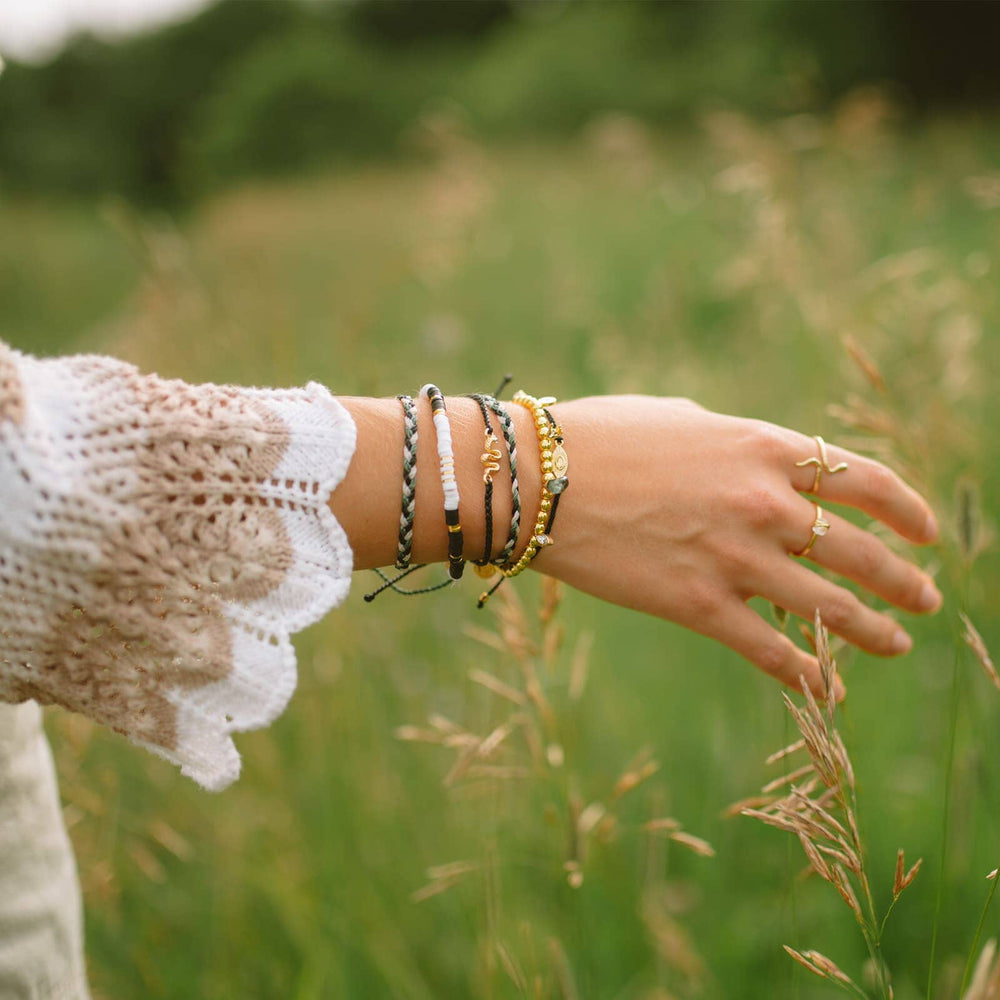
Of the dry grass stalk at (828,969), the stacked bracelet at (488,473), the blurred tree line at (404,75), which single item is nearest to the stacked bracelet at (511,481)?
the stacked bracelet at (488,473)

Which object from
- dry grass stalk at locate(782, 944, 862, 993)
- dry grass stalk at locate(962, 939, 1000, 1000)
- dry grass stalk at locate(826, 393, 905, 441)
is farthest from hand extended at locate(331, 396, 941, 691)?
dry grass stalk at locate(962, 939, 1000, 1000)

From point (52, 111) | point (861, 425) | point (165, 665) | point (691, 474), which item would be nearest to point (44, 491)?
point (165, 665)

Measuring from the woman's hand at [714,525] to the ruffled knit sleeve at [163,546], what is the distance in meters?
0.29

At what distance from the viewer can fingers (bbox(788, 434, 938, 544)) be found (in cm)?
104

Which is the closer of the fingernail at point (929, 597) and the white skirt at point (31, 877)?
the white skirt at point (31, 877)

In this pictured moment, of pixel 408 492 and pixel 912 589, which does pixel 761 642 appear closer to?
pixel 912 589

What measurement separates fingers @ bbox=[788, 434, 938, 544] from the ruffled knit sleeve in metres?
0.54

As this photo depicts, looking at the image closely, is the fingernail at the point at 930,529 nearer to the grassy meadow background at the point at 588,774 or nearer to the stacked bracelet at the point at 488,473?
the grassy meadow background at the point at 588,774

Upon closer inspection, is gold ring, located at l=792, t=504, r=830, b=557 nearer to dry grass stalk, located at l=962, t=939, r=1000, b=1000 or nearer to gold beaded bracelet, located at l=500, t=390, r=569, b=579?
gold beaded bracelet, located at l=500, t=390, r=569, b=579

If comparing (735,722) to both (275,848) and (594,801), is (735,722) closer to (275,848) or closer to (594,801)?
(594,801)

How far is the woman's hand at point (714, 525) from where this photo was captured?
1.00 meters

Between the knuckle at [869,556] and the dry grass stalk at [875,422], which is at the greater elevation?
the dry grass stalk at [875,422]

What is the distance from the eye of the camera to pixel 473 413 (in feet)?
3.45

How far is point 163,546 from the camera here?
842 mm
